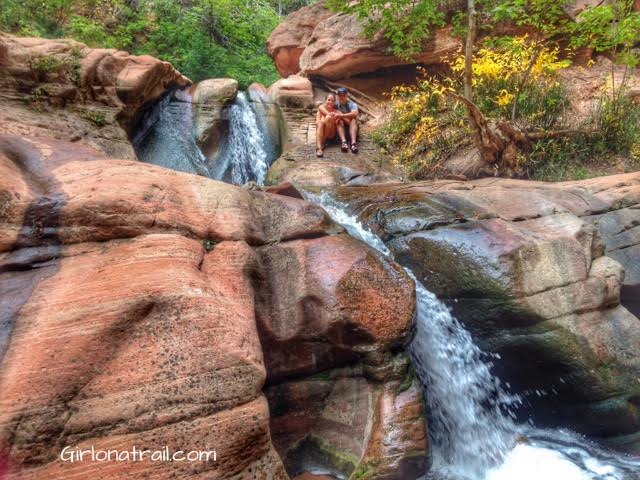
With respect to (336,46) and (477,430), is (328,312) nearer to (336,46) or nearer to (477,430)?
(477,430)

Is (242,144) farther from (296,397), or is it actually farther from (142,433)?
(142,433)

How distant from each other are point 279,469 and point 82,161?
3215mm

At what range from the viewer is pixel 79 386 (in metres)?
2.23

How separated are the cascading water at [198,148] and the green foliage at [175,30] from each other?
309 cm

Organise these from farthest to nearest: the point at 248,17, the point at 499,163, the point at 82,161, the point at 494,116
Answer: the point at 248,17
the point at 494,116
the point at 499,163
the point at 82,161

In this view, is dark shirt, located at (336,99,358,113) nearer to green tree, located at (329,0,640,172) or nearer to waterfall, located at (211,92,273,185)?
green tree, located at (329,0,640,172)

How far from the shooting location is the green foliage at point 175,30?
9.90 meters

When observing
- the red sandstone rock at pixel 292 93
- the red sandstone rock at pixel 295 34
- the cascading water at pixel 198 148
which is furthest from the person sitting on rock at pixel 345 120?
the red sandstone rock at pixel 295 34

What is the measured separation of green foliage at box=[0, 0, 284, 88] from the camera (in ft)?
32.5

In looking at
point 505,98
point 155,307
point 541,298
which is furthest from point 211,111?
point 541,298

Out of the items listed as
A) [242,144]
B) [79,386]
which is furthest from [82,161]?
[242,144]

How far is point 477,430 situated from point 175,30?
13420mm

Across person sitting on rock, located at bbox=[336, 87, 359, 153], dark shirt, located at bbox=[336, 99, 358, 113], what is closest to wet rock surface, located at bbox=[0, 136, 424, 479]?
person sitting on rock, located at bbox=[336, 87, 359, 153]

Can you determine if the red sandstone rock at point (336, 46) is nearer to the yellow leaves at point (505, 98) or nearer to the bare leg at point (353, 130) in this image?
the yellow leaves at point (505, 98)
